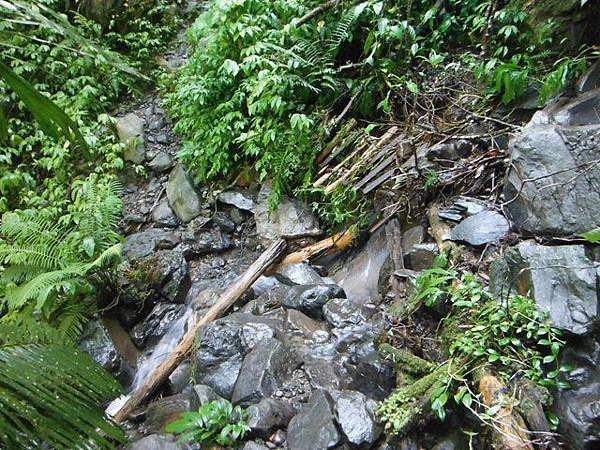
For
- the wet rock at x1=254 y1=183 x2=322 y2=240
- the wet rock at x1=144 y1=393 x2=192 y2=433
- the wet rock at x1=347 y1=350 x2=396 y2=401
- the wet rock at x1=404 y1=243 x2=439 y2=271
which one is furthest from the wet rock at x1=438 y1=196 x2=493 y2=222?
the wet rock at x1=144 y1=393 x2=192 y2=433

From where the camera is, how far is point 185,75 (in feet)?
19.3

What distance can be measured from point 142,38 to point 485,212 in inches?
271

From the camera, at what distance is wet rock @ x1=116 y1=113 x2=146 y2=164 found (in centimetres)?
633

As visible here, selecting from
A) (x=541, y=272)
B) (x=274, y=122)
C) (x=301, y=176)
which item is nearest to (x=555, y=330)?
(x=541, y=272)

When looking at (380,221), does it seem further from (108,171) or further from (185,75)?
(108,171)

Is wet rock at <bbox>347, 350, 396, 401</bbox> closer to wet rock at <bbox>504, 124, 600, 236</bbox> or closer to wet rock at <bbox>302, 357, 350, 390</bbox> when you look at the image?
wet rock at <bbox>302, 357, 350, 390</bbox>

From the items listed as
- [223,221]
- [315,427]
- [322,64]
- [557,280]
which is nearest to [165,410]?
[315,427]

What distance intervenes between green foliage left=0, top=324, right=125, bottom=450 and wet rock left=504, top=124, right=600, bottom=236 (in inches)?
103

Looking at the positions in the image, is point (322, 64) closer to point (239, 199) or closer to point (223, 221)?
point (239, 199)

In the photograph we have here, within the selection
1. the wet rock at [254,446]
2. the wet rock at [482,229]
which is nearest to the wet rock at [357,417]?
the wet rock at [254,446]

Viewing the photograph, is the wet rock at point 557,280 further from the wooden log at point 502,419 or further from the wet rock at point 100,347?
the wet rock at point 100,347

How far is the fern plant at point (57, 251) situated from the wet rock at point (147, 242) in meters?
0.26

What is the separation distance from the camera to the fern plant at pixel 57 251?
4.09 metres

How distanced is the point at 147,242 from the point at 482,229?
3.82m
